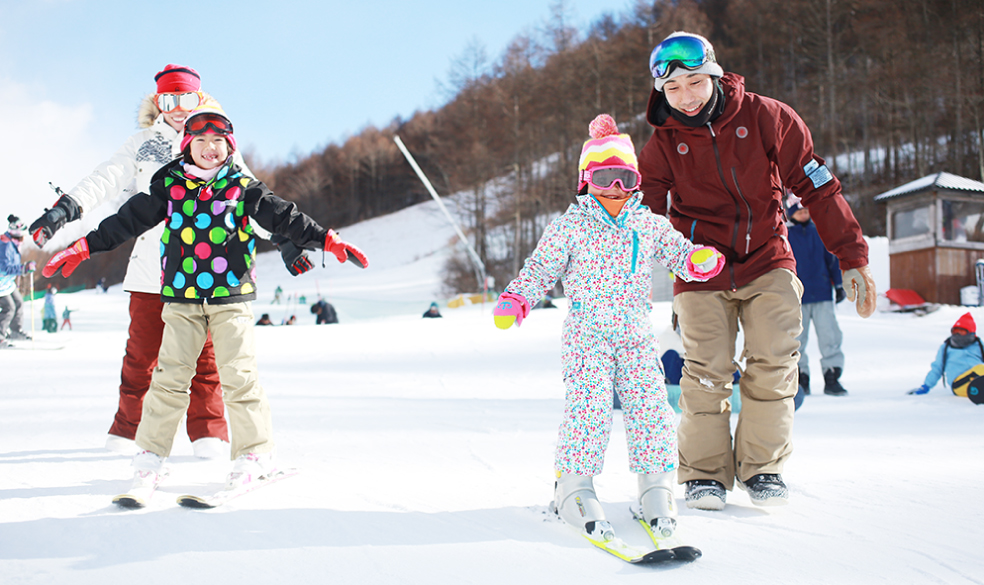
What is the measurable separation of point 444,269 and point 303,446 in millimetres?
24318

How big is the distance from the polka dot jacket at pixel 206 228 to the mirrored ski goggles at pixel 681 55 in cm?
136

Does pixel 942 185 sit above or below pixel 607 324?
above

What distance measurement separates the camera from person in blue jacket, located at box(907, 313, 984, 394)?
4.80 meters

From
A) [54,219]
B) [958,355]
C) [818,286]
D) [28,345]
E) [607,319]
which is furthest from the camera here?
[28,345]

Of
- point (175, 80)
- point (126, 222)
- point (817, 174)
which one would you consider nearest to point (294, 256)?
point (126, 222)

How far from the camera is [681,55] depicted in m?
2.39

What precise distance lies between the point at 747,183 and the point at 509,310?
1.03 metres

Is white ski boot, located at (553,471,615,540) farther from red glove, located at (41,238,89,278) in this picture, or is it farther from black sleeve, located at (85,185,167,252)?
red glove, located at (41,238,89,278)

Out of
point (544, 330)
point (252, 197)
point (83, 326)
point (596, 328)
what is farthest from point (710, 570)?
point (83, 326)

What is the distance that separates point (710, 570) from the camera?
5.61 ft

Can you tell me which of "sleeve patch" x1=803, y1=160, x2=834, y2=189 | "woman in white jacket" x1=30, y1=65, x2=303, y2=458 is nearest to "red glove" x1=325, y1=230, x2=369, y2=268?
"woman in white jacket" x1=30, y1=65, x2=303, y2=458

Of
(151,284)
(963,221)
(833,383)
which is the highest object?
(963,221)

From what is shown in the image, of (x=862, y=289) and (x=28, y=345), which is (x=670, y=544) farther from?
(x=28, y=345)

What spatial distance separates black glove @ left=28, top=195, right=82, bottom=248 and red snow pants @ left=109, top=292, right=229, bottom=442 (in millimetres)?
450
